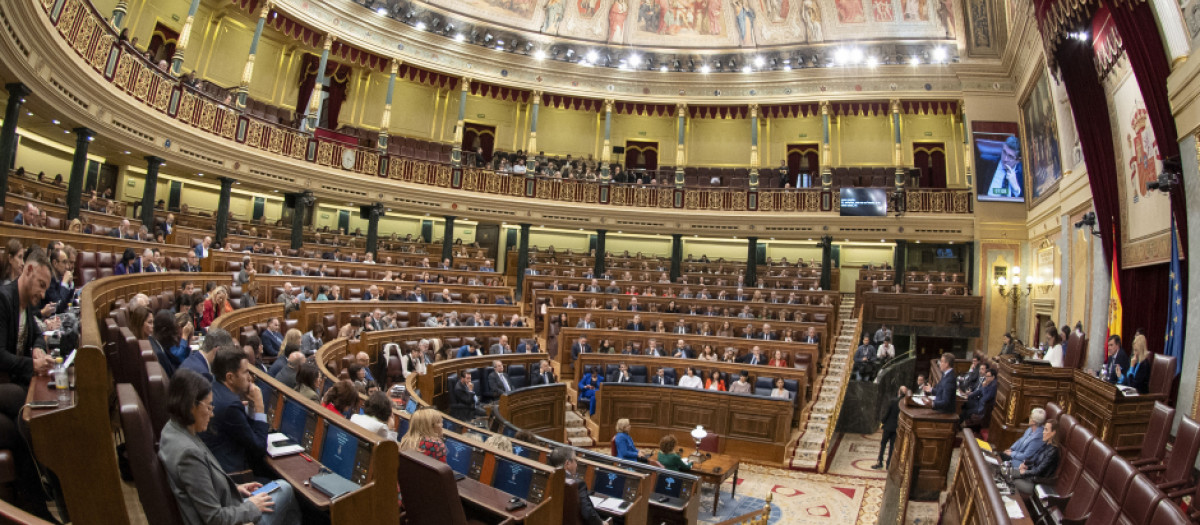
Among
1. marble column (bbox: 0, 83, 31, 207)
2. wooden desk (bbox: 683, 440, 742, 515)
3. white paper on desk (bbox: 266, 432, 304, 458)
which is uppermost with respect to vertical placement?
marble column (bbox: 0, 83, 31, 207)

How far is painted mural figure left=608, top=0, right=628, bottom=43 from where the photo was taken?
2053 cm

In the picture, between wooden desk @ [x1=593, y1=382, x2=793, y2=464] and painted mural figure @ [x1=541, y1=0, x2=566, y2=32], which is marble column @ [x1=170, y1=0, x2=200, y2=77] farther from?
wooden desk @ [x1=593, y1=382, x2=793, y2=464]

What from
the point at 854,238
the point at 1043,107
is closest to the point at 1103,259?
the point at 1043,107

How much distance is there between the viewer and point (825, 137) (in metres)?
19.3

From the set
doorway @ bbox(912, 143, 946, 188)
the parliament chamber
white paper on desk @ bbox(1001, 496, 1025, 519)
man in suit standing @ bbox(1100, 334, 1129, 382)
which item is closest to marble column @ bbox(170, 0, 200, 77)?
the parliament chamber

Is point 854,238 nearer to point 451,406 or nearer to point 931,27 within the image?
point 931,27

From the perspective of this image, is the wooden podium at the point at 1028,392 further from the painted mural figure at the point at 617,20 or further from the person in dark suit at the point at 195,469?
the painted mural figure at the point at 617,20

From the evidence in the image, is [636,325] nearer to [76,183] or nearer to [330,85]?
[76,183]

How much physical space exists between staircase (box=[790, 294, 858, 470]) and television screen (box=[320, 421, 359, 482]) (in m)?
7.42

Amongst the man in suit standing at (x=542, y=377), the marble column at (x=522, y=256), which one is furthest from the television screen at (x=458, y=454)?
the marble column at (x=522, y=256)

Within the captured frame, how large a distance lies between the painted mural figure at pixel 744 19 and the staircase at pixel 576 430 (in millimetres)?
14195

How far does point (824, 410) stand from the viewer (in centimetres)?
1049

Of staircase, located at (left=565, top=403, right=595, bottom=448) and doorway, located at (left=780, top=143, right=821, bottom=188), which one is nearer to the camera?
staircase, located at (left=565, top=403, right=595, bottom=448)

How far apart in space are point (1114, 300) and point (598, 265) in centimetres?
1267
